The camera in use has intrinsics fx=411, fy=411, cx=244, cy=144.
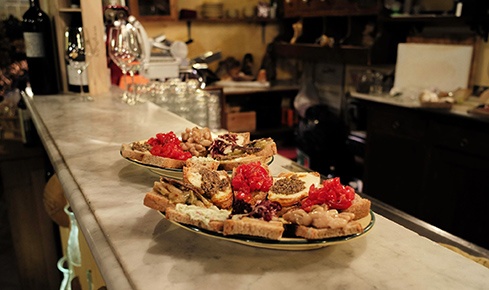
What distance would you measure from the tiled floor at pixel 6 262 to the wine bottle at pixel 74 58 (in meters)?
1.55

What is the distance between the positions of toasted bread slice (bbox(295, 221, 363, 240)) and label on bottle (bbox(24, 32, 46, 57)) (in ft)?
7.23

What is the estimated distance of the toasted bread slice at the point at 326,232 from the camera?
25.1 inches

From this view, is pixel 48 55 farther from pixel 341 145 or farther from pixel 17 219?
pixel 341 145

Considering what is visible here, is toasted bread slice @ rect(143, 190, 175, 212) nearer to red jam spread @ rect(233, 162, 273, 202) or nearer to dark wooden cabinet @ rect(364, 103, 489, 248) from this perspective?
red jam spread @ rect(233, 162, 273, 202)

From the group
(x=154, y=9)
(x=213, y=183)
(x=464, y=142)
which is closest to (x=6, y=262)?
(x=154, y=9)

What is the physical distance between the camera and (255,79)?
5305 millimetres

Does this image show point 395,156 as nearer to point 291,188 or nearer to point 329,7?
point 329,7

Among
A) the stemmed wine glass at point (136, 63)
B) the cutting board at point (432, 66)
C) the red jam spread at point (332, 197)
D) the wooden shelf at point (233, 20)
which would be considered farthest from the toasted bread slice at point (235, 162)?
the wooden shelf at point (233, 20)

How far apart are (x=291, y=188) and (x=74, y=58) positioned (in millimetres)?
1780

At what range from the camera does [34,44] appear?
2.32 metres

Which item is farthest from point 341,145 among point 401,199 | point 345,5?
point 345,5

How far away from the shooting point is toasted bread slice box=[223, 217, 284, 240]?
640 mm

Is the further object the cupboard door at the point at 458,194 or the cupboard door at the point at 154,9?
the cupboard door at the point at 154,9

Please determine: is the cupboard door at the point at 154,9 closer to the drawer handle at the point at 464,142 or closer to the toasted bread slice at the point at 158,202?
the drawer handle at the point at 464,142
